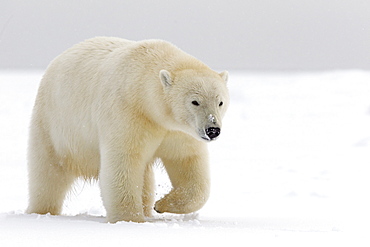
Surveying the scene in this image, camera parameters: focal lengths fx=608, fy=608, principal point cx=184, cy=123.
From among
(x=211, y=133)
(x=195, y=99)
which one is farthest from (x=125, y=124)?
(x=211, y=133)

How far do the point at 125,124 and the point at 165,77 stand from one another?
431mm

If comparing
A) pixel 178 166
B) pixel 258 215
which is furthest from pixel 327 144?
pixel 178 166

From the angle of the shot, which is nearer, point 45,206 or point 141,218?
point 141,218

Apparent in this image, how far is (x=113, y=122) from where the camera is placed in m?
4.23

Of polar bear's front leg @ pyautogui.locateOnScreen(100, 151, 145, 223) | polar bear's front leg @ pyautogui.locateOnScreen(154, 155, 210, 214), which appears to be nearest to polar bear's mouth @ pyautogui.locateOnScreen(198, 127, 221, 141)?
polar bear's front leg @ pyautogui.locateOnScreen(100, 151, 145, 223)

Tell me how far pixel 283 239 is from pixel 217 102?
133 centimetres

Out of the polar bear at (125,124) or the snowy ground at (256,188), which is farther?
the polar bear at (125,124)

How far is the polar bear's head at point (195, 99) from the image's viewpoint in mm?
3924

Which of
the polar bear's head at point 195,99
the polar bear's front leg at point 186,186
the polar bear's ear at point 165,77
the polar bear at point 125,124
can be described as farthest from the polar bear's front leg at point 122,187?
the polar bear's ear at point 165,77

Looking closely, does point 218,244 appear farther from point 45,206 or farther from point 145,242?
point 45,206

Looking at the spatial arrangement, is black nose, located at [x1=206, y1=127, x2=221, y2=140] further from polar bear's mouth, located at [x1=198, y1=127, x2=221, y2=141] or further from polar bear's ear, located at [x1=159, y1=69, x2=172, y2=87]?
polar bear's ear, located at [x1=159, y1=69, x2=172, y2=87]

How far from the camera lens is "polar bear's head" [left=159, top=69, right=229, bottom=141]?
3.92 meters

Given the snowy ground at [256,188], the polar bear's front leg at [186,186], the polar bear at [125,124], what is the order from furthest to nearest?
the polar bear's front leg at [186,186] → the polar bear at [125,124] → the snowy ground at [256,188]

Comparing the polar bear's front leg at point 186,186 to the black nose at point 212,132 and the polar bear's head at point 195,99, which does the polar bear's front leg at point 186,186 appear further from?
the black nose at point 212,132
